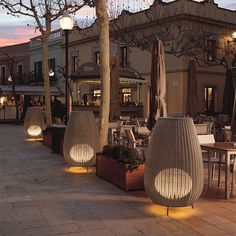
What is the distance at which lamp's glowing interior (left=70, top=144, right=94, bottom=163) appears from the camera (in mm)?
8617

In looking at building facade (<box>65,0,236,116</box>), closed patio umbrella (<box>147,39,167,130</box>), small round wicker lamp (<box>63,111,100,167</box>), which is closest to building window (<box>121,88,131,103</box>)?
building facade (<box>65,0,236,116</box>)

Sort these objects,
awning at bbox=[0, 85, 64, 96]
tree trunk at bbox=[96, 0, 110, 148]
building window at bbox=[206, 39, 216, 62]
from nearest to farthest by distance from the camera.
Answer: tree trunk at bbox=[96, 0, 110, 148]
building window at bbox=[206, 39, 216, 62]
awning at bbox=[0, 85, 64, 96]

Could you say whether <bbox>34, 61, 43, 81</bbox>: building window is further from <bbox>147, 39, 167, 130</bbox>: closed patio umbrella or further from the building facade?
<bbox>147, 39, 167, 130</bbox>: closed patio umbrella

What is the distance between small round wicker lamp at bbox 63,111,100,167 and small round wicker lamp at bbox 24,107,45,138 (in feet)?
21.8

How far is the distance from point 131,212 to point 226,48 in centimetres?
2246

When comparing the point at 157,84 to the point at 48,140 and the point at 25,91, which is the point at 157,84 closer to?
the point at 48,140

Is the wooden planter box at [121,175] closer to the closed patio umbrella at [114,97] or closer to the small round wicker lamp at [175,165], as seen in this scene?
the small round wicker lamp at [175,165]

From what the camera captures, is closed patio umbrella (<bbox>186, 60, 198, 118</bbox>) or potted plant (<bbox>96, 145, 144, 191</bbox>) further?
Result: closed patio umbrella (<bbox>186, 60, 198, 118</bbox>)

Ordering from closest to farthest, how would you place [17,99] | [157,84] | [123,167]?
1. [123,167]
2. [157,84]
3. [17,99]

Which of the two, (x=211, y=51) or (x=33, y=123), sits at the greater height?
(x=211, y=51)

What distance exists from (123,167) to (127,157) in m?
0.21

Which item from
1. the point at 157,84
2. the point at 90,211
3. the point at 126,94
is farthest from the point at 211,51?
the point at 90,211

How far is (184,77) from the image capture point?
24578 mm

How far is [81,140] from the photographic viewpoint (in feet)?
28.2
